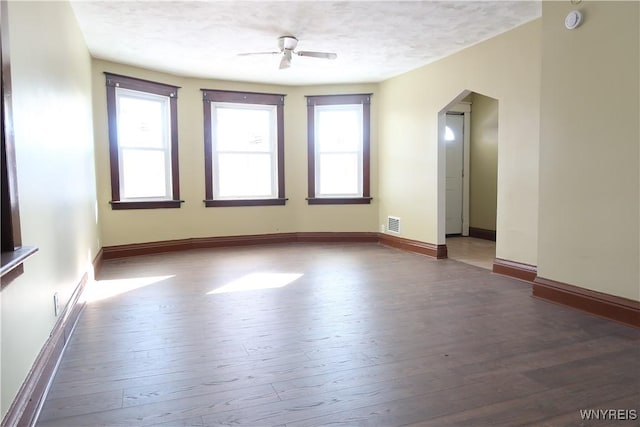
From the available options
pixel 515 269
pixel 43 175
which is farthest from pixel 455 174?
pixel 43 175

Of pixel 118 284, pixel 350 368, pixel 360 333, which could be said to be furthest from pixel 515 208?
pixel 118 284

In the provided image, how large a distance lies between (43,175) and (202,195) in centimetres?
413

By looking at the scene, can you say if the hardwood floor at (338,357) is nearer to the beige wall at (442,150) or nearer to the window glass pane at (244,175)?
the beige wall at (442,150)

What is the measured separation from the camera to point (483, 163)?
770cm

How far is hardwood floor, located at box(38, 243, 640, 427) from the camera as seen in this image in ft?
6.52

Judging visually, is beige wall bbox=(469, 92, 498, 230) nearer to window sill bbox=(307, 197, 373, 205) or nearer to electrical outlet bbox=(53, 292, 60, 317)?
window sill bbox=(307, 197, 373, 205)

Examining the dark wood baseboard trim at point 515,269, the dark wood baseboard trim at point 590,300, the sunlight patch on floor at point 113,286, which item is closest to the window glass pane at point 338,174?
the dark wood baseboard trim at point 515,269

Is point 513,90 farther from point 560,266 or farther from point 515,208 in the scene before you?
point 560,266

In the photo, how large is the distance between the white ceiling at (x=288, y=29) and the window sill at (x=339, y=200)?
215cm

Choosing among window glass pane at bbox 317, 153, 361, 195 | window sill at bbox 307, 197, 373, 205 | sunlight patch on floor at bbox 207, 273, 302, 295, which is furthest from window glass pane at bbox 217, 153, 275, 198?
sunlight patch on floor at bbox 207, 273, 302, 295

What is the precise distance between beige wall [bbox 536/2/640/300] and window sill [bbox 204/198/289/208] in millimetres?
4287

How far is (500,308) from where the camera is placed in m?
3.54

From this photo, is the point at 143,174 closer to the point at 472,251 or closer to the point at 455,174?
the point at 472,251

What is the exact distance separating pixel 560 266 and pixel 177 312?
322 cm
